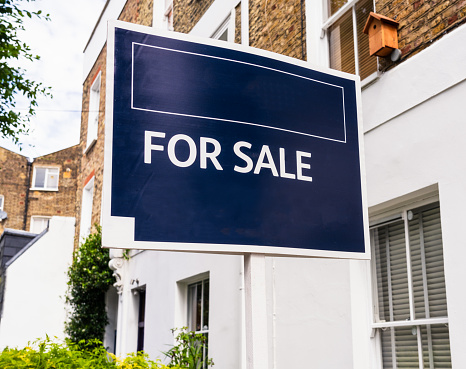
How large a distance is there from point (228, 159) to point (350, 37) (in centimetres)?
349

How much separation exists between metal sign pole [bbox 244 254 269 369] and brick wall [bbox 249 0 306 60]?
4015 mm

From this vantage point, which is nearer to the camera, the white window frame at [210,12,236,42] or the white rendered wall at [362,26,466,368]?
the white rendered wall at [362,26,466,368]

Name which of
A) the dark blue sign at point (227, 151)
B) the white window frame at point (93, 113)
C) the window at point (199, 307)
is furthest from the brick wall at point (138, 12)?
the dark blue sign at point (227, 151)

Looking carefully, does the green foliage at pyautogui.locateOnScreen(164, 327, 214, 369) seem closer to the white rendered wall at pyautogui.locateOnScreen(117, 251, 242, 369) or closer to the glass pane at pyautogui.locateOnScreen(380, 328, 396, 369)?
the white rendered wall at pyautogui.locateOnScreen(117, 251, 242, 369)

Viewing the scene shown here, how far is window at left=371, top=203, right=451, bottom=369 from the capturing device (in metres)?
4.51

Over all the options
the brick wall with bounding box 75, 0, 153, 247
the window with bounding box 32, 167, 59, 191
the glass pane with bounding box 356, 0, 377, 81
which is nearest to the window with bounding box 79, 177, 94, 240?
the brick wall with bounding box 75, 0, 153, 247

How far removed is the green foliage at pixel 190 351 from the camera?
24.9ft

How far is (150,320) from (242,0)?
16.9ft

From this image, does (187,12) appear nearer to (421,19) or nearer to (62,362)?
(421,19)

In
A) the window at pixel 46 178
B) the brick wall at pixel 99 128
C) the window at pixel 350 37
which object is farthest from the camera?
the window at pixel 46 178

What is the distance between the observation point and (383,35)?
5098 millimetres

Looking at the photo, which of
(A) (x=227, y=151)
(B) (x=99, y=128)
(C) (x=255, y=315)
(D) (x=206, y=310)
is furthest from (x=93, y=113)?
(C) (x=255, y=315)

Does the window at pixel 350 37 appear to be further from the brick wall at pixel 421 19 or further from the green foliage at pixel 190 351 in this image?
the green foliage at pixel 190 351

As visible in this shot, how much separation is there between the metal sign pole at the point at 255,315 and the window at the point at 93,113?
11.7m
